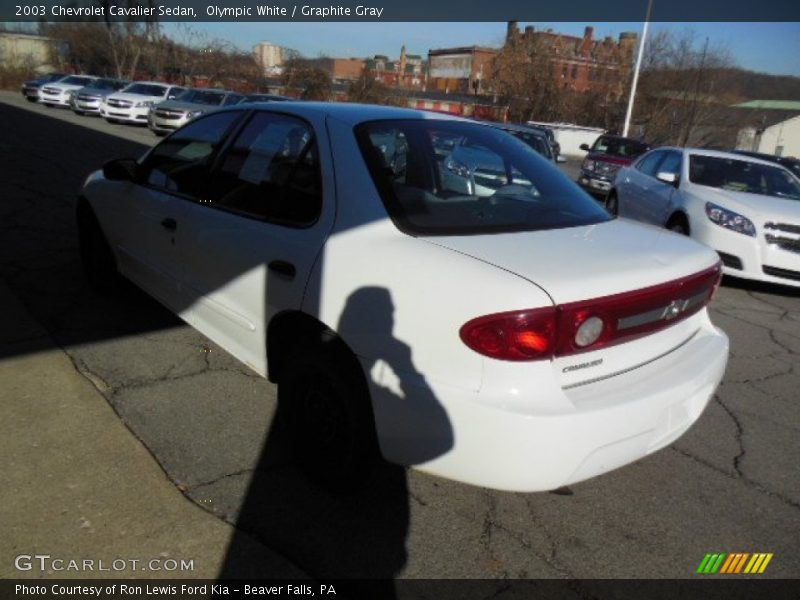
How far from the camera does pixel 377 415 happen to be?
227cm

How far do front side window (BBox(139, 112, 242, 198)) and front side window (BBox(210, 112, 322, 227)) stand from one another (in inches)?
7.3

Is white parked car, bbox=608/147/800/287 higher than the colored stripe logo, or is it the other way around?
white parked car, bbox=608/147/800/287

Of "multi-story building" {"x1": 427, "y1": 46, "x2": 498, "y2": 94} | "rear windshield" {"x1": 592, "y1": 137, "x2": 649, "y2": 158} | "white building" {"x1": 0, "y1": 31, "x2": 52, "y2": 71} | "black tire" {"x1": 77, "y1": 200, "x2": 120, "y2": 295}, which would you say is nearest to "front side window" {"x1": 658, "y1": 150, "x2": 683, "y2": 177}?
"black tire" {"x1": 77, "y1": 200, "x2": 120, "y2": 295}

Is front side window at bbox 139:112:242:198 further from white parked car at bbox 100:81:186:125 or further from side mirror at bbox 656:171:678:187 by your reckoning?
white parked car at bbox 100:81:186:125

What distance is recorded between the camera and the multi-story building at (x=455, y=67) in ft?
262

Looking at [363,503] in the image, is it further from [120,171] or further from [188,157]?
[120,171]

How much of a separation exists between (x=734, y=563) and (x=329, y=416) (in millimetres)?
1727

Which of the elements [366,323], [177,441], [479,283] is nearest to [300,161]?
[366,323]

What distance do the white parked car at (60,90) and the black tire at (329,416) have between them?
92.4 feet

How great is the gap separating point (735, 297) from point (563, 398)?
5378 mm

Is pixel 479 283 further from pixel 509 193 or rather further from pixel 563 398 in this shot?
pixel 509 193

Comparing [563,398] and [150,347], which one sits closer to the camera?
[563,398]

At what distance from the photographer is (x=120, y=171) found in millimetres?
3936

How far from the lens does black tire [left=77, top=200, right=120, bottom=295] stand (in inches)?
179
